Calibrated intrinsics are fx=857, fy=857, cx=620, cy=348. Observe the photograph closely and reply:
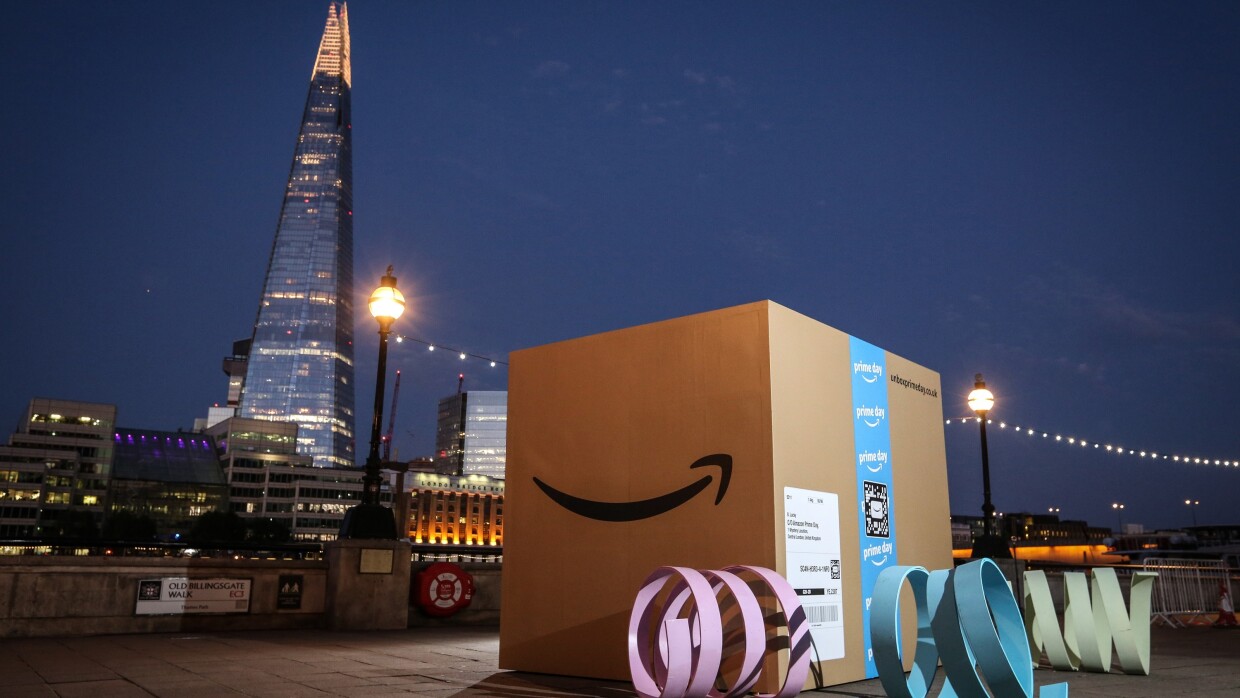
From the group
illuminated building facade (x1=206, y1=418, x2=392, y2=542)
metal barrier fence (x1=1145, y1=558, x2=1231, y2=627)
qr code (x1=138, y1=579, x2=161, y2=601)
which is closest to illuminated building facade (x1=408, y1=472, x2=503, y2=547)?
illuminated building facade (x1=206, y1=418, x2=392, y2=542)

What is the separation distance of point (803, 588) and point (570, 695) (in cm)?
254

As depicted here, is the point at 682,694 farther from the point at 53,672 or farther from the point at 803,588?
the point at 53,672

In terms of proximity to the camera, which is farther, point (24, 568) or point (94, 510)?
point (94, 510)

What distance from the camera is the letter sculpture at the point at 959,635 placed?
6402mm

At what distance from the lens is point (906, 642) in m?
10.4

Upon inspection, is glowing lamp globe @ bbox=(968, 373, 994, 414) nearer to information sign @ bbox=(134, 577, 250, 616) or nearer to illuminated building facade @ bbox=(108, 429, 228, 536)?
information sign @ bbox=(134, 577, 250, 616)

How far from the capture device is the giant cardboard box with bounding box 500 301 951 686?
29.1 feet

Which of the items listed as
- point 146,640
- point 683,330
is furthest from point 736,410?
point 146,640

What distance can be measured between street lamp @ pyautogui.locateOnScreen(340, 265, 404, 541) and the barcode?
8.50 meters

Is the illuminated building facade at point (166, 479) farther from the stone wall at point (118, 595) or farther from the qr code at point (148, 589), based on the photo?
the qr code at point (148, 589)

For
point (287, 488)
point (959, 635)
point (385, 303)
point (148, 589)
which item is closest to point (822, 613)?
point (959, 635)

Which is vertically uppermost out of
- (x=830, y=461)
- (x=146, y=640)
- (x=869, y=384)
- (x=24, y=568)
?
(x=869, y=384)

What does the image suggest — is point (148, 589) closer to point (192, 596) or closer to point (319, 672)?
point (192, 596)

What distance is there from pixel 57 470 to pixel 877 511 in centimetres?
16354
